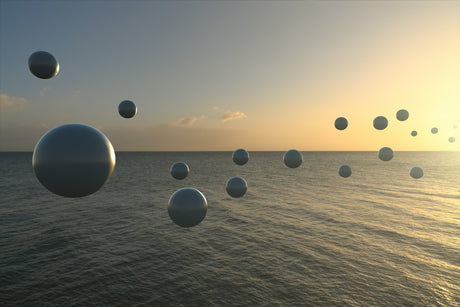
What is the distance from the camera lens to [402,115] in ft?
42.1

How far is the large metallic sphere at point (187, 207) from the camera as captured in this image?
775 cm

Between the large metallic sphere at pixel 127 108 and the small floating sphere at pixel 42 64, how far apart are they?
2.18 meters

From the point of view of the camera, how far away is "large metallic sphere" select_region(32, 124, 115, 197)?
3998 mm

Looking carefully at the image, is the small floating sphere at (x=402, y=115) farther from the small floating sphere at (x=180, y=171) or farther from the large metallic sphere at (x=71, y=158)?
the large metallic sphere at (x=71, y=158)

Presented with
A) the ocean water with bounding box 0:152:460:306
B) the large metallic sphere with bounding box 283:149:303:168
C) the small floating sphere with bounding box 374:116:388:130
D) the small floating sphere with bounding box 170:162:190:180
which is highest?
the small floating sphere with bounding box 374:116:388:130

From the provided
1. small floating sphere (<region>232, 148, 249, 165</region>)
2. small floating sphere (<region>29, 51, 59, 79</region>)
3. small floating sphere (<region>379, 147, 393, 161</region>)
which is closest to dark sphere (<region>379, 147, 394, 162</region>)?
small floating sphere (<region>379, 147, 393, 161</region>)

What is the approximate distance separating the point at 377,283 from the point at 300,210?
16885mm

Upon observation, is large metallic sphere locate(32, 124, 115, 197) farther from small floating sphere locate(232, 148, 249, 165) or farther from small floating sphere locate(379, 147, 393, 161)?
small floating sphere locate(379, 147, 393, 161)

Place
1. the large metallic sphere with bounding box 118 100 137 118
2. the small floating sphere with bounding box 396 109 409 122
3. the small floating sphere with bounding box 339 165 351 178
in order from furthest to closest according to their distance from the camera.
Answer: the small floating sphere with bounding box 339 165 351 178 < the small floating sphere with bounding box 396 109 409 122 < the large metallic sphere with bounding box 118 100 137 118

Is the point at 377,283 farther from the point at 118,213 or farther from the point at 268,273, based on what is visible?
the point at 118,213

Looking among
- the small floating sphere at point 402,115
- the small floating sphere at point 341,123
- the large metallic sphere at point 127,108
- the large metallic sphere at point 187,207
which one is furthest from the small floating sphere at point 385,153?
the large metallic sphere at point 127,108

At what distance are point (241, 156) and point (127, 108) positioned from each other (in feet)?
19.3

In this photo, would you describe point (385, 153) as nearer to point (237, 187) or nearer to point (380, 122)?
point (380, 122)

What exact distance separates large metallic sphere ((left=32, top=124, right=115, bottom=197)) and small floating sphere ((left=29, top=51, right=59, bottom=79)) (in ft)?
12.5
